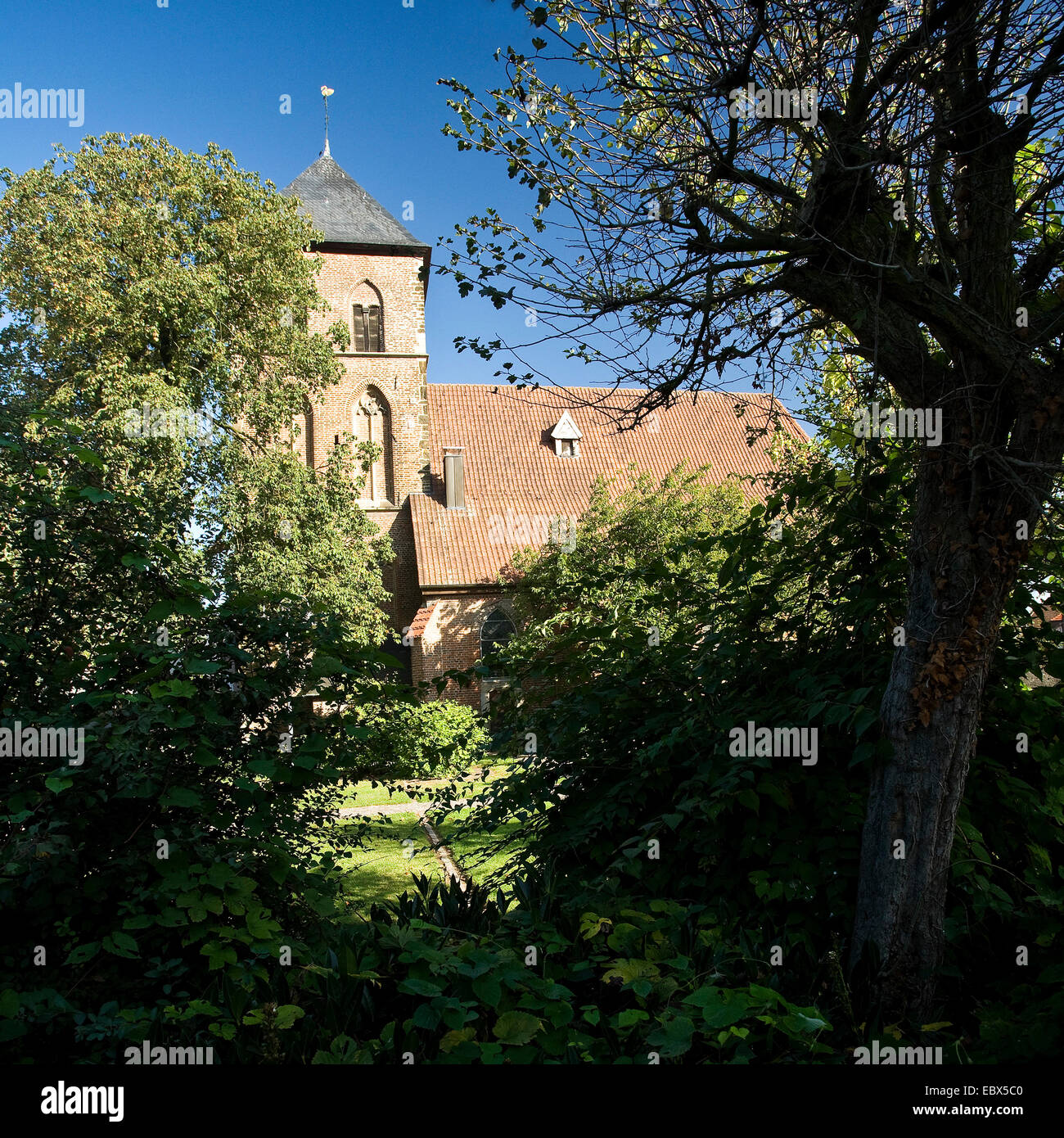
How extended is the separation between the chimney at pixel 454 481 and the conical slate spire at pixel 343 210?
8.04 metres

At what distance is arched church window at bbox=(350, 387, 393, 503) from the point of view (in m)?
28.0

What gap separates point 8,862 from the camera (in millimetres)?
2752

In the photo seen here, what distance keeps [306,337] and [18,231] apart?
6702 millimetres

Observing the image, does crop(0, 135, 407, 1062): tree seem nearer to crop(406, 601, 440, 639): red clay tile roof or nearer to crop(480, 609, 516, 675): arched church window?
crop(406, 601, 440, 639): red clay tile roof

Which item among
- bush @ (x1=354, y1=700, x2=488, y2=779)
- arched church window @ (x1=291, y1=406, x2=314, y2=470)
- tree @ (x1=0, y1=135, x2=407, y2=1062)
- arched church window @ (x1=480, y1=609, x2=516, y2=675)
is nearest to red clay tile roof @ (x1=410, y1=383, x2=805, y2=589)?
arched church window @ (x1=480, y1=609, x2=516, y2=675)

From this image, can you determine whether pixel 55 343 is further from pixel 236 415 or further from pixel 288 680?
pixel 288 680

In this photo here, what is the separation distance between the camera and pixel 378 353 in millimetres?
28797

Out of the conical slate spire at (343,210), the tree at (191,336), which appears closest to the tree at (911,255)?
the tree at (191,336)

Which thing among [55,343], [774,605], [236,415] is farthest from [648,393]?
[55,343]

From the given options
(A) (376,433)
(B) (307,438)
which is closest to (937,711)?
(A) (376,433)

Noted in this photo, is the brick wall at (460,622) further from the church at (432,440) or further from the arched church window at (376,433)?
the arched church window at (376,433)
